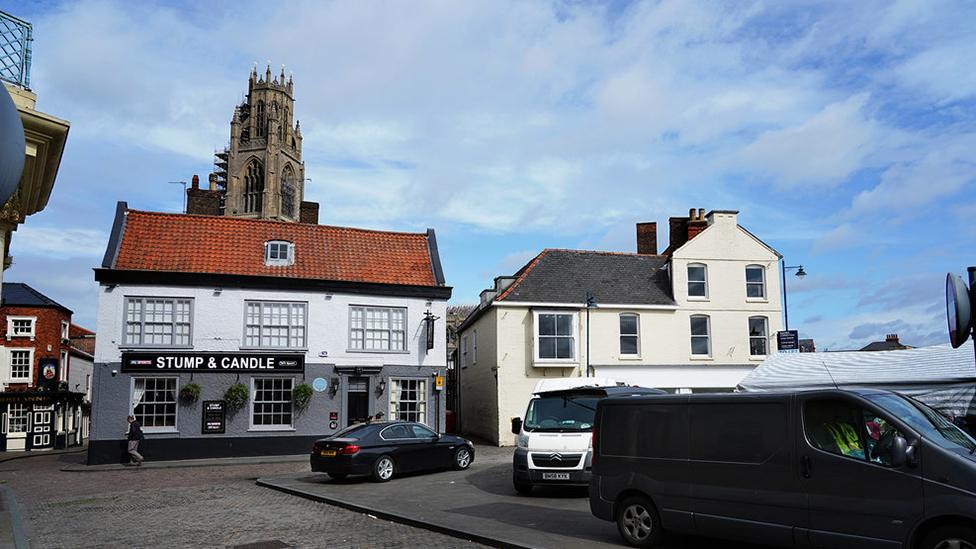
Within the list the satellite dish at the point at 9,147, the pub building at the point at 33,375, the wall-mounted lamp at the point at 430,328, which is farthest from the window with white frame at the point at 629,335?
the satellite dish at the point at 9,147

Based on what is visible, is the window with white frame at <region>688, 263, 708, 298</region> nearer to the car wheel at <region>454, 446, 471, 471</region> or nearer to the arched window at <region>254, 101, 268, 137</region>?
the car wheel at <region>454, 446, 471, 471</region>

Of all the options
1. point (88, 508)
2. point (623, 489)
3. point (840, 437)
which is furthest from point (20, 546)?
point (840, 437)

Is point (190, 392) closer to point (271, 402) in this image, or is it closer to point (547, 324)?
point (271, 402)

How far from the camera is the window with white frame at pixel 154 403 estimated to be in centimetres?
2634

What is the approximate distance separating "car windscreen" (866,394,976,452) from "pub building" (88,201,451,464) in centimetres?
2172

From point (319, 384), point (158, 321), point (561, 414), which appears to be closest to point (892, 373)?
point (561, 414)

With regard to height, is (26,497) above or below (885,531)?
below

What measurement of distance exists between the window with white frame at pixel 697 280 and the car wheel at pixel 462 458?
16.9m

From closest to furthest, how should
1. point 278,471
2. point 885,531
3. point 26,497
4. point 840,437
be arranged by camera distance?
point 885,531
point 840,437
point 26,497
point 278,471

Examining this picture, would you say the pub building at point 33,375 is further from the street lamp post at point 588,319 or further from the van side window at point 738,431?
the van side window at point 738,431

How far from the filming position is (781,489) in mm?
8867

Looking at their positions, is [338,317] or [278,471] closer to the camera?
[278,471]

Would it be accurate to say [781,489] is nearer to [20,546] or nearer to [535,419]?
[535,419]

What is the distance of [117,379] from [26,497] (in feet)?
30.1
